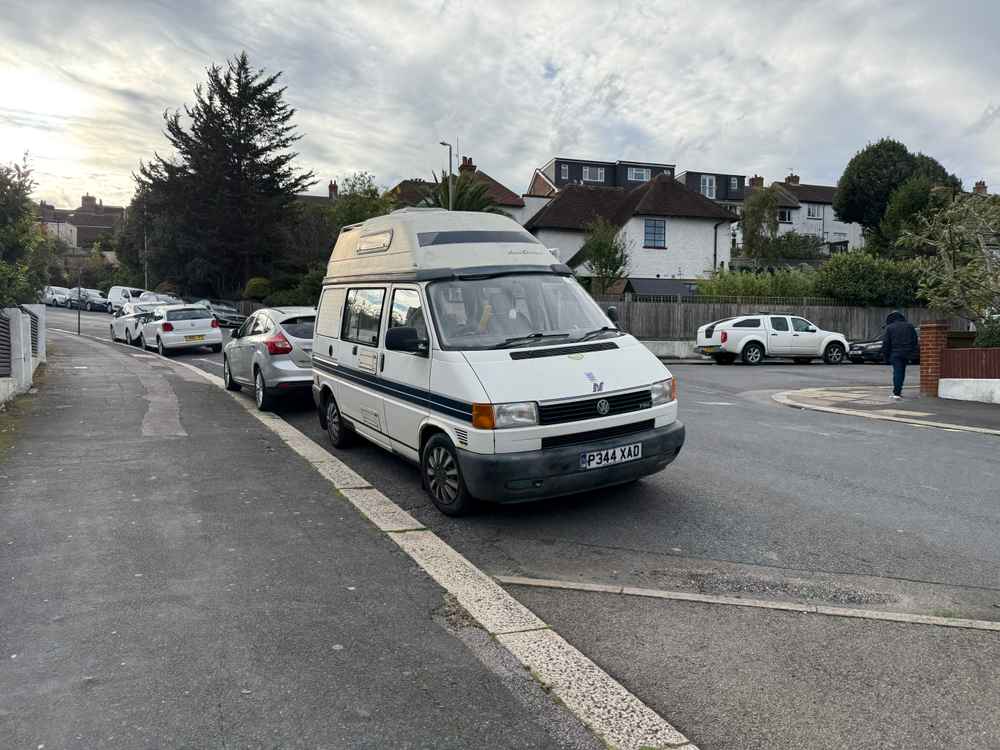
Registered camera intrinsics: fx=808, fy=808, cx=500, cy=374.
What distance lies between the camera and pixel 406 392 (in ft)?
22.7

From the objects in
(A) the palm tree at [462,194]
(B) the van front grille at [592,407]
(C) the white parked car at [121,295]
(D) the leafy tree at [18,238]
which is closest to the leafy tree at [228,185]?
(C) the white parked car at [121,295]

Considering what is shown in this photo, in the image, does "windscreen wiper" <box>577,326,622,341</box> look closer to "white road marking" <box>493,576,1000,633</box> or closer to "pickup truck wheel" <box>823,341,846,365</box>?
"white road marking" <box>493,576,1000,633</box>

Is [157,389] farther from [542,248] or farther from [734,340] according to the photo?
[734,340]

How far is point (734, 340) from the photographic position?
88.0ft

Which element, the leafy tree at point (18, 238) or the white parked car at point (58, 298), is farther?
the white parked car at point (58, 298)

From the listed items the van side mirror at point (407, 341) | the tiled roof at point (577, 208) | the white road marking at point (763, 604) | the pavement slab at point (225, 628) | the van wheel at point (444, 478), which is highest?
the tiled roof at point (577, 208)

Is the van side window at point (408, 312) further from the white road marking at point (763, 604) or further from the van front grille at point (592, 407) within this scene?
the white road marking at point (763, 604)

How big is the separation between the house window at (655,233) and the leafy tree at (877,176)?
22.5 metres

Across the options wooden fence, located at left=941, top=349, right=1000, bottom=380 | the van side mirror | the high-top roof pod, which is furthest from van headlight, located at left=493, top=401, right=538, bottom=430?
wooden fence, located at left=941, top=349, right=1000, bottom=380

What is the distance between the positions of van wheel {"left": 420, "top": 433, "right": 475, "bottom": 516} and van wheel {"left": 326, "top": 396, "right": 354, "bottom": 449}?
7.86 ft

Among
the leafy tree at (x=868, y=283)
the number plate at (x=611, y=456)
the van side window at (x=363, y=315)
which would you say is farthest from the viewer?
the leafy tree at (x=868, y=283)

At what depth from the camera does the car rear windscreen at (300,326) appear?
1175cm

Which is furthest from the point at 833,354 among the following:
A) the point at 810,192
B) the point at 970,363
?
the point at 810,192

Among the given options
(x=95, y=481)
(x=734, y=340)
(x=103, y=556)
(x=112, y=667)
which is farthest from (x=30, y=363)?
(x=734, y=340)
